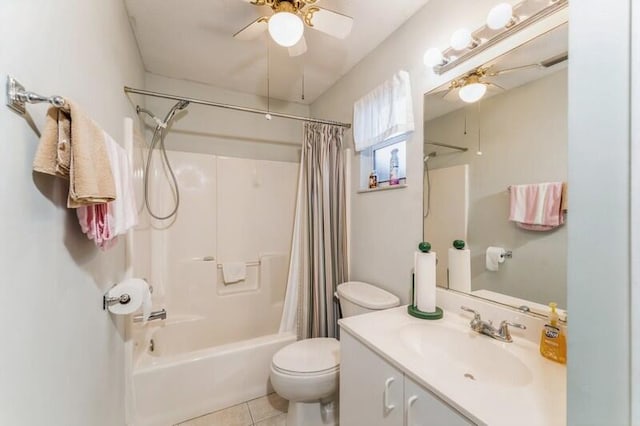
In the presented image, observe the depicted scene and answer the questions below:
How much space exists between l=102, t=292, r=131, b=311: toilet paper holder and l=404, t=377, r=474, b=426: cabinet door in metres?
1.24

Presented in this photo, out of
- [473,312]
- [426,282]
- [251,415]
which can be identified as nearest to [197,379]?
[251,415]

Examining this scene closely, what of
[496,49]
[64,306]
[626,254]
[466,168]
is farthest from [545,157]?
[64,306]

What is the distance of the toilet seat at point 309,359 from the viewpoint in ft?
4.68

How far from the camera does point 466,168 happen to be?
127 cm

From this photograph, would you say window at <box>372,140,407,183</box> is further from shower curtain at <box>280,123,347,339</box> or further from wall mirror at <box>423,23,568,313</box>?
shower curtain at <box>280,123,347,339</box>

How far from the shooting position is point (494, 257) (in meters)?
1.15

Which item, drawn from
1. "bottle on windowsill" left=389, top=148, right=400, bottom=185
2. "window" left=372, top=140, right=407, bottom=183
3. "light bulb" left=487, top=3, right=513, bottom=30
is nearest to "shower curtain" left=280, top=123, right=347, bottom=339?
"window" left=372, top=140, right=407, bottom=183

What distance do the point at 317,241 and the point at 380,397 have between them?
3.63 feet

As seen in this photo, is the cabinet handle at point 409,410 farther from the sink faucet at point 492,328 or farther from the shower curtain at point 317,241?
the shower curtain at point 317,241

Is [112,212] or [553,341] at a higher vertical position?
[112,212]

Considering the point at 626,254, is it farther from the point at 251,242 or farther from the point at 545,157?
the point at 251,242

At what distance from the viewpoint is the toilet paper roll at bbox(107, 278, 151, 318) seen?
1169mm

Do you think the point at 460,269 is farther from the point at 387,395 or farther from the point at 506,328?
the point at 387,395

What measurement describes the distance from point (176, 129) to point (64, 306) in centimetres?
192
